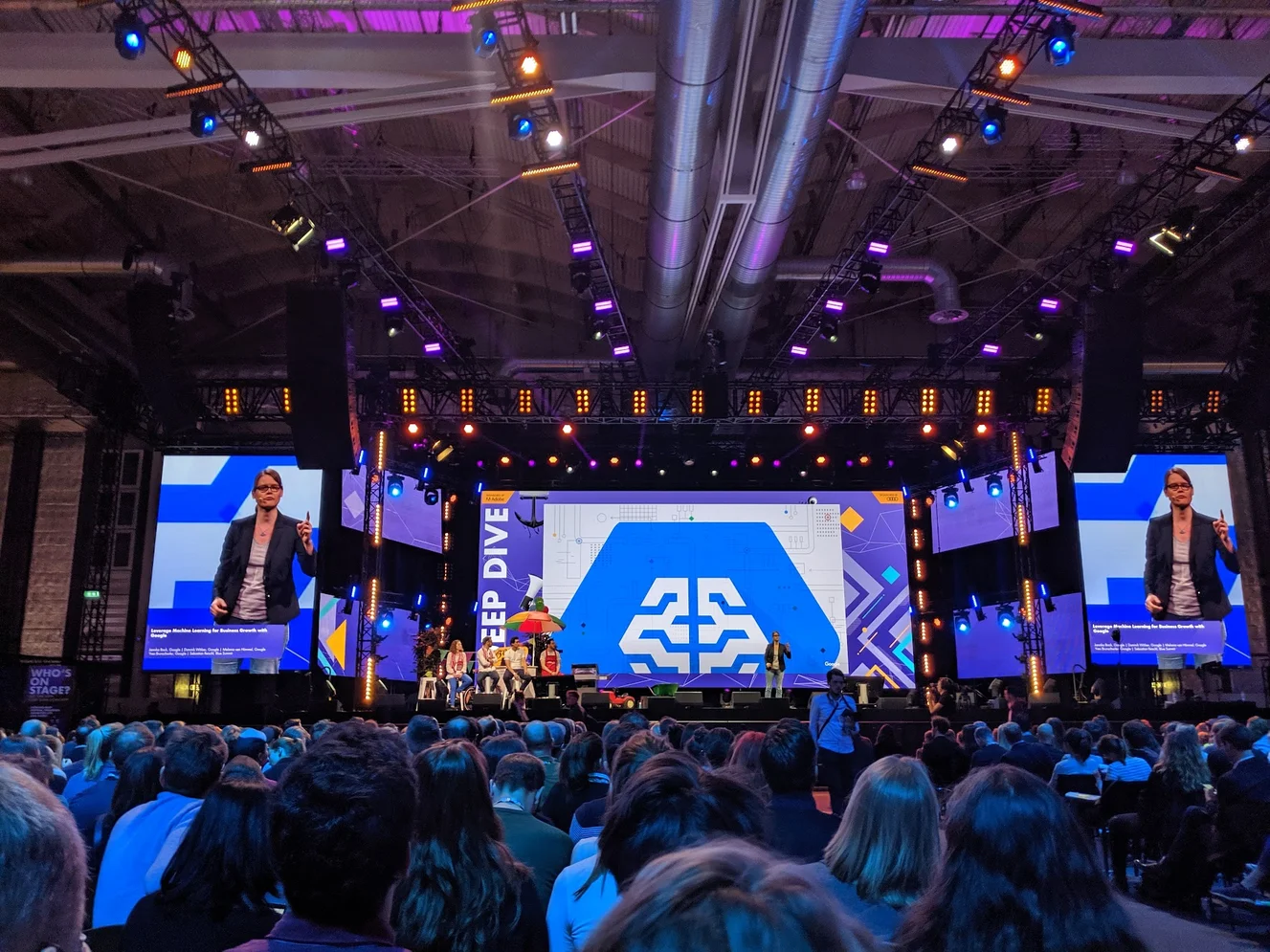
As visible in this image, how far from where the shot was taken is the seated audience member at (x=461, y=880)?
254 cm

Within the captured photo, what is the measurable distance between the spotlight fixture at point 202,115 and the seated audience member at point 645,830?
31.3ft

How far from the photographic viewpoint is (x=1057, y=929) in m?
1.84

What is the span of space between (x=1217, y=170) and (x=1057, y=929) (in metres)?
11.8

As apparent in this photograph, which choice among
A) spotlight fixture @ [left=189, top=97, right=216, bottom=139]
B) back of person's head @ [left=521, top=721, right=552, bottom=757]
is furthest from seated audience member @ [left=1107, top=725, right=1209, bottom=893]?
spotlight fixture @ [left=189, top=97, right=216, bottom=139]

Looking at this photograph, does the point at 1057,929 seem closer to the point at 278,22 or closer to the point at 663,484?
the point at 278,22

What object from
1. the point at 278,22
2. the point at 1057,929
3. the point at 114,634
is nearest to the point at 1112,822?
the point at 1057,929

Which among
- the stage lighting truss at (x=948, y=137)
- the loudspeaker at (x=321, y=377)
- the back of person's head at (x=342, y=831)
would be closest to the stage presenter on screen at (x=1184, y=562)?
the stage lighting truss at (x=948, y=137)

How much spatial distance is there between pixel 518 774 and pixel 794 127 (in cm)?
775

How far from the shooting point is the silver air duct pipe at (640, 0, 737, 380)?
8305 mm

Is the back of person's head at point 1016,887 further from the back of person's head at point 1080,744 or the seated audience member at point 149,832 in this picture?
the back of person's head at point 1080,744

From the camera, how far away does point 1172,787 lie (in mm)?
6676

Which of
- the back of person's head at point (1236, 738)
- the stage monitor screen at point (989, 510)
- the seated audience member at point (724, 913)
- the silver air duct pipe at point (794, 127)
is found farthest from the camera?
the stage monitor screen at point (989, 510)

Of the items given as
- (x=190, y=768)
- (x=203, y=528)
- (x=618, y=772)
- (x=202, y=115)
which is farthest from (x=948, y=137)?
(x=203, y=528)

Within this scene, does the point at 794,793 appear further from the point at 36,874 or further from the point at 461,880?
the point at 36,874
